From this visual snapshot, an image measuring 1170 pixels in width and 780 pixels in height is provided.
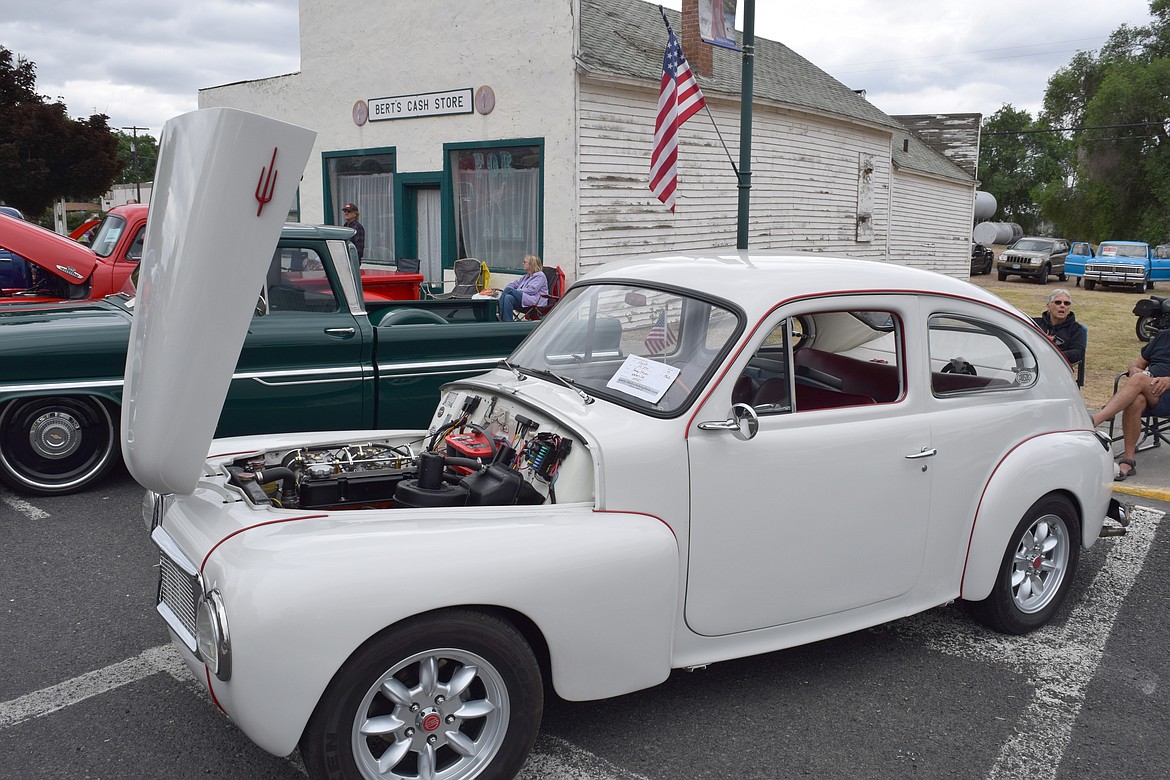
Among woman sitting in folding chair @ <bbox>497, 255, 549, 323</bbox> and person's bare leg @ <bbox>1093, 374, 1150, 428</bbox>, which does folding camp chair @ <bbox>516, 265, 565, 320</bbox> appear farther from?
person's bare leg @ <bbox>1093, 374, 1150, 428</bbox>

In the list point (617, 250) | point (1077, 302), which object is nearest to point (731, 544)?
point (617, 250)

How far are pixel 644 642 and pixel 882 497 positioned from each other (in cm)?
121

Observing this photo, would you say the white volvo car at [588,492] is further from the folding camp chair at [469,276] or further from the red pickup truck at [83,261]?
Answer: the folding camp chair at [469,276]

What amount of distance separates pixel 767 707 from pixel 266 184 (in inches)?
104

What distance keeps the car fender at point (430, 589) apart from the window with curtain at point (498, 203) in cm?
1083

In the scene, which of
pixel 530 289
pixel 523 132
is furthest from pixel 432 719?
pixel 523 132

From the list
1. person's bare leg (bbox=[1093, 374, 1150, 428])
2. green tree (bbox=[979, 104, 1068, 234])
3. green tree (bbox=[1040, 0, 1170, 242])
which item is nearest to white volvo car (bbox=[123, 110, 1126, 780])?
person's bare leg (bbox=[1093, 374, 1150, 428])

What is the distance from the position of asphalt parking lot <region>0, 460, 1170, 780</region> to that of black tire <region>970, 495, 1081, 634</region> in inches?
4.1

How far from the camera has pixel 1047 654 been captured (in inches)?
162

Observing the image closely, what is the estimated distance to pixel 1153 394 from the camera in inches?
271

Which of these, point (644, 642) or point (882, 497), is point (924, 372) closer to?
point (882, 497)

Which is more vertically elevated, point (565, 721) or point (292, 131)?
point (292, 131)

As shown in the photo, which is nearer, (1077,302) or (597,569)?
(597,569)

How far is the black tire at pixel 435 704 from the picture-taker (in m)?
Answer: 2.63
